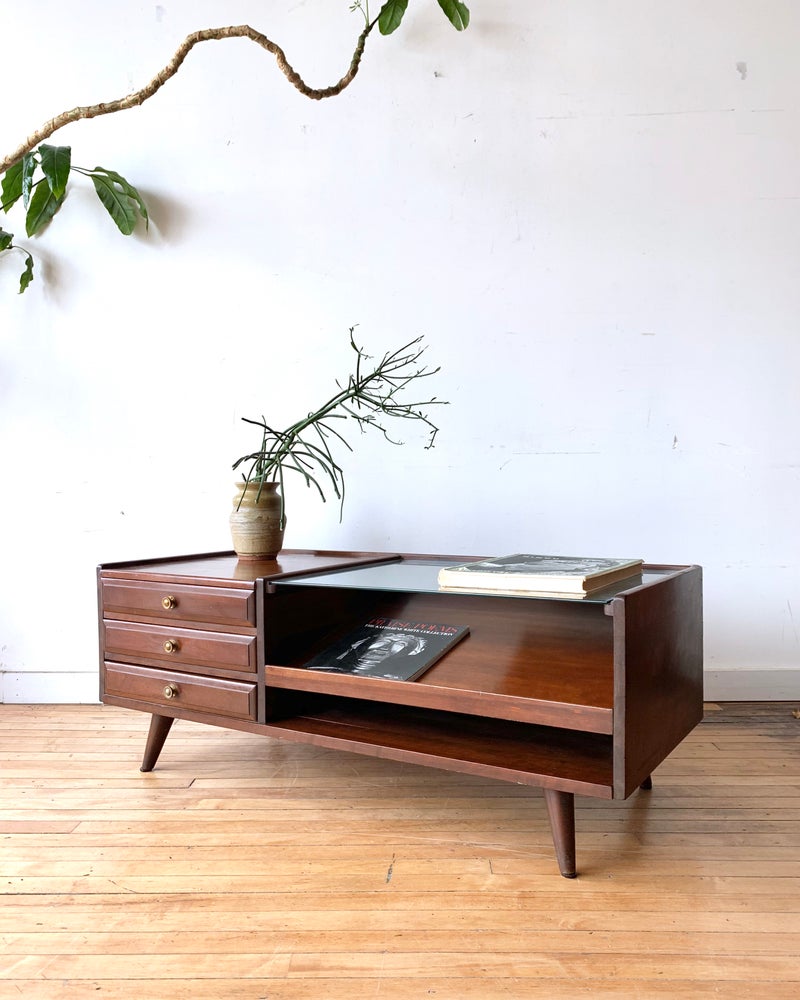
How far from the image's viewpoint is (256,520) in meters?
1.81

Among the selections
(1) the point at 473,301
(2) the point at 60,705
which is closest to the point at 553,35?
(1) the point at 473,301

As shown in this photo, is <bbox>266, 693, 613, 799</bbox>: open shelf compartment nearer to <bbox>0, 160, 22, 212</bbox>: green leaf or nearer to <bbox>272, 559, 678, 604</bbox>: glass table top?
<bbox>272, 559, 678, 604</bbox>: glass table top

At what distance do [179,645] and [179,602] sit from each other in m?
0.09

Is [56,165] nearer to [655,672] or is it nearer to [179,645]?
[179,645]

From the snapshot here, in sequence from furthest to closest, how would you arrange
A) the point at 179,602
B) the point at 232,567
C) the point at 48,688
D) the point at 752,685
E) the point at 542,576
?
the point at 48,688, the point at 752,685, the point at 232,567, the point at 179,602, the point at 542,576

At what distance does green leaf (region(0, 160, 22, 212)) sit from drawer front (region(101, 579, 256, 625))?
1211 millimetres

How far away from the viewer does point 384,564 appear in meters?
1.85

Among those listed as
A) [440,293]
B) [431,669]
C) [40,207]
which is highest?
[40,207]

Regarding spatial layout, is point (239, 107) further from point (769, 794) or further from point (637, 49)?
point (769, 794)

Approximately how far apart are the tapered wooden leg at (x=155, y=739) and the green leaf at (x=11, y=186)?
150cm

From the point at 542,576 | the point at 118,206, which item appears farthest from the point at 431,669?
the point at 118,206

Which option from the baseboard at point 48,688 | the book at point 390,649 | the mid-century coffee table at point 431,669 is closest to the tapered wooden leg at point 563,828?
the mid-century coffee table at point 431,669

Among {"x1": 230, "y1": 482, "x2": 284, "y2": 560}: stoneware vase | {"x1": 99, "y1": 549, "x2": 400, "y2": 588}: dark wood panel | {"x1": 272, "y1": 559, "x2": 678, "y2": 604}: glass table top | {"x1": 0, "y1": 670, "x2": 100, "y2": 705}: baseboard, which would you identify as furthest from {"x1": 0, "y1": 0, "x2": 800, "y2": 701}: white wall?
{"x1": 272, "y1": 559, "x2": 678, "y2": 604}: glass table top

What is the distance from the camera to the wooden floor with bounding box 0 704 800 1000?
1.06m
